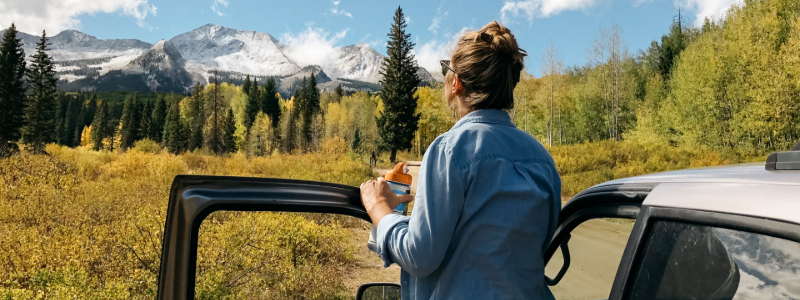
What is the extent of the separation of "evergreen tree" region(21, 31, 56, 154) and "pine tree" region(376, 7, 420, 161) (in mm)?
22576

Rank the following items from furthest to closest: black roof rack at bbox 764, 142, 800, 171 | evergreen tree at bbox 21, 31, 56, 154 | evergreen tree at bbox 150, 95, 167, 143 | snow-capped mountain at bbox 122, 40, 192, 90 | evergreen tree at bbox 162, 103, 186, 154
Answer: snow-capped mountain at bbox 122, 40, 192, 90 → evergreen tree at bbox 150, 95, 167, 143 → evergreen tree at bbox 162, 103, 186, 154 → evergreen tree at bbox 21, 31, 56, 154 → black roof rack at bbox 764, 142, 800, 171

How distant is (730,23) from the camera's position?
23.9 m

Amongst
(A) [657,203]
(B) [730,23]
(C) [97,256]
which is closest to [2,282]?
(C) [97,256]

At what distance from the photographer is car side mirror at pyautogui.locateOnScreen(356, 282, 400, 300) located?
1.48 metres

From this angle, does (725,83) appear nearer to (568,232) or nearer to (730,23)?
(730,23)

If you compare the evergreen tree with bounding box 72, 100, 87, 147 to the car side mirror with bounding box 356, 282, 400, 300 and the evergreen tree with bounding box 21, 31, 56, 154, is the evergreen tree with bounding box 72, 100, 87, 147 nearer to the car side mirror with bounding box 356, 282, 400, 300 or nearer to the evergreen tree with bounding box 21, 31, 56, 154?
the evergreen tree with bounding box 21, 31, 56, 154

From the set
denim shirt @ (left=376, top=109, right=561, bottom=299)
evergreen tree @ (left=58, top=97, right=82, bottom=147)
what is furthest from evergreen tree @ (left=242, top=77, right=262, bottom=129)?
denim shirt @ (left=376, top=109, right=561, bottom=299)

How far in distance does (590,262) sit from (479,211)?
3.32 feet

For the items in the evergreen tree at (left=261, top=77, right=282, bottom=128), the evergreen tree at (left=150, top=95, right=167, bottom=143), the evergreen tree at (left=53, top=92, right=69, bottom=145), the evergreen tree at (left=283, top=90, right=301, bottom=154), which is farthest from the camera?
the evergreen tree at (left=53, top=92, right=69, bottom=145)

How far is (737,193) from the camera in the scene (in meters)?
0.76

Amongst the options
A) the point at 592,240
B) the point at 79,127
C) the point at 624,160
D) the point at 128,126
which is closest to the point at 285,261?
the point at 592,240

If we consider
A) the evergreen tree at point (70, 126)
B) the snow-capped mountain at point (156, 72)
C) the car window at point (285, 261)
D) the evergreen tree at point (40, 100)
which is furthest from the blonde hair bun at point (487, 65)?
the snow-capped mountain at point (156, 72)

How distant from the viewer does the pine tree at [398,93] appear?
37531 millimetres

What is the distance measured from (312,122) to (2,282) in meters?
51.5
